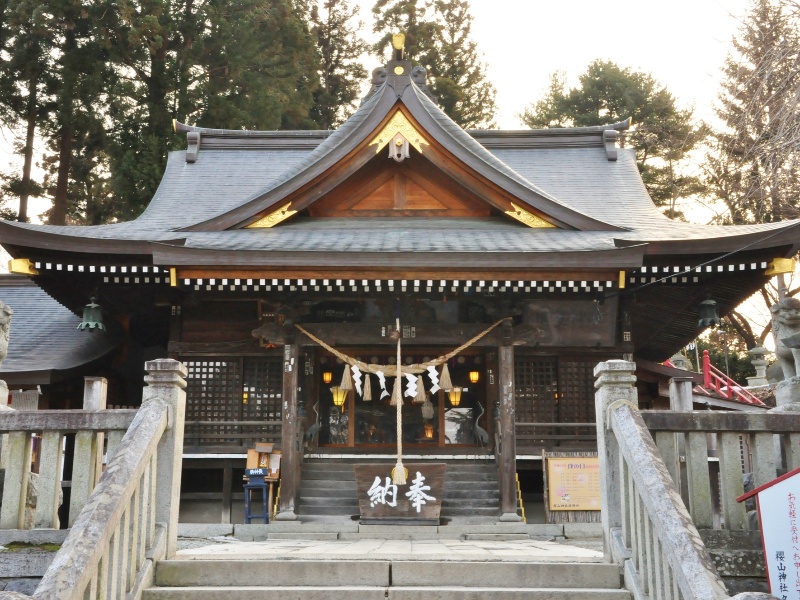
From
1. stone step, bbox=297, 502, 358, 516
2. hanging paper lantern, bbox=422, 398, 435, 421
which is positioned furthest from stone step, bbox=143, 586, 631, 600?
hanging paper lantern, bbox=422, 398, 435, 421

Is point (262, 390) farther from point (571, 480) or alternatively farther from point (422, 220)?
point (571, 480)

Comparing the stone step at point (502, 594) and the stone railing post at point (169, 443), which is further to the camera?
the stone railing post at point (169, 443)

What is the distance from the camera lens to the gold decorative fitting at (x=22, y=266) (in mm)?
11505

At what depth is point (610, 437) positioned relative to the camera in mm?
5941

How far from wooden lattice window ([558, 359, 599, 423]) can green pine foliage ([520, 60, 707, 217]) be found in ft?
62.7

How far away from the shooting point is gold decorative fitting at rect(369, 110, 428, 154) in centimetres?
1280

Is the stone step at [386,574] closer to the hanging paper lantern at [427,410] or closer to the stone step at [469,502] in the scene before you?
the stone step at [469,502]

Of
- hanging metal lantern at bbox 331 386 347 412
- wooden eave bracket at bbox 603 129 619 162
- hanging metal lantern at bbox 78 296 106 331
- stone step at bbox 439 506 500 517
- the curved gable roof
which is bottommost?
stone step at bbox 439 506 500 517

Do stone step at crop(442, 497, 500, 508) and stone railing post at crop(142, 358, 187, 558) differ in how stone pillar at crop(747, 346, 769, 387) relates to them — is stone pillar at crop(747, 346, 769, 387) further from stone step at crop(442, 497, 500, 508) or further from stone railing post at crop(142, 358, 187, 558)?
stone railing post at crop(142, 358, 187, 558)

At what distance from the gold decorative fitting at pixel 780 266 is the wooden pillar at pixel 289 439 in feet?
22.9

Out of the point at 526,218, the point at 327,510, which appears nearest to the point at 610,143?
the point at 526,218

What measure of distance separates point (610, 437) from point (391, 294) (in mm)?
6317

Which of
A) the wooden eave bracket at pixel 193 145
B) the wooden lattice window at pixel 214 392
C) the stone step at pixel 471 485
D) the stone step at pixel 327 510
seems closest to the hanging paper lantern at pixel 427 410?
the stone step at pixel 471 485

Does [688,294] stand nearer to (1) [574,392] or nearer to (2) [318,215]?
(1) [574,392]
